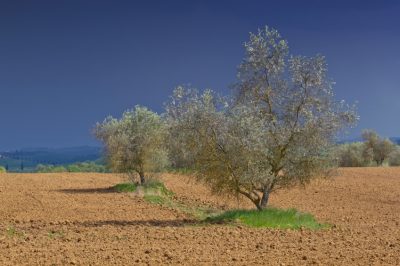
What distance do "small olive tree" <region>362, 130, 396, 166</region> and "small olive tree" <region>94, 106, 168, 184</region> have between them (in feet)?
149

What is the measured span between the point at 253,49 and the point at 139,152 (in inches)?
607

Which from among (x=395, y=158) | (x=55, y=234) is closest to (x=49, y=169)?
(x=395, y=158)

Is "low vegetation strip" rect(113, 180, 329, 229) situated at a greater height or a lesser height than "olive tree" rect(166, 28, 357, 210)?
lesser

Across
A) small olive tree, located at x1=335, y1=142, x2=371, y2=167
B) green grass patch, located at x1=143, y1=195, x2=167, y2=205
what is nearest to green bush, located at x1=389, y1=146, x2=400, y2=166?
small olive tree, located at x1=335, y1=142, x2=371, y2=167

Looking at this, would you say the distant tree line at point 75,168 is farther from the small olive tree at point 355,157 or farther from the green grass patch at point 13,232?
the green grass patch at point 13,232

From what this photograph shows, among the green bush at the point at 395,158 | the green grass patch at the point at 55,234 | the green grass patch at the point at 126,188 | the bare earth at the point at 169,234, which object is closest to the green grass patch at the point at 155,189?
the green grass patch at the point at 126,188

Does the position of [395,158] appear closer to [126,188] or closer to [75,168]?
[75,168]

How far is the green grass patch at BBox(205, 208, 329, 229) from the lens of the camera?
2058 cm

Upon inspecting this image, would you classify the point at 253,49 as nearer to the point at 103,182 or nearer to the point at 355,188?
the point at 355,188

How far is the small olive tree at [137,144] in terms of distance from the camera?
36.6m

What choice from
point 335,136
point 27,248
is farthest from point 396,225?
point 27,248

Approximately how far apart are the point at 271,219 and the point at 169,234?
5.80 metres

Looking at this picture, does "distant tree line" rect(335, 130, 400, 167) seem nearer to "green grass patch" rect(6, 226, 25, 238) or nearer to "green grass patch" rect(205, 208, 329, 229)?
"green grass patch" rect(205, 208, 329, 229)

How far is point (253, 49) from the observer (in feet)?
76.5
